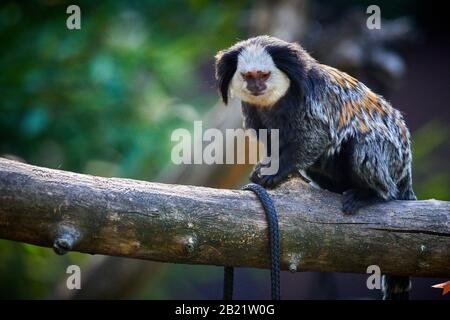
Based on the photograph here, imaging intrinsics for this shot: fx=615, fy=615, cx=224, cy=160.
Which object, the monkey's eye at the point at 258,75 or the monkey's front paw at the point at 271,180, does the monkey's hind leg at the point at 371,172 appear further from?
the monkey's eye at the point at 258,75

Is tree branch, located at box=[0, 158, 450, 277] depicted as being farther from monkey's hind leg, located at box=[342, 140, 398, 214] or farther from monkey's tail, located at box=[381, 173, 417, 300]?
monkey's tail, located at box=[381, 173, 417, 300]

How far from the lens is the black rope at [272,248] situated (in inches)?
113

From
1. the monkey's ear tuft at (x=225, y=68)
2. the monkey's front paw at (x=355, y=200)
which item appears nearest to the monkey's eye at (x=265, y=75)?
the monkey's ear tuft at (x=225, y=68)

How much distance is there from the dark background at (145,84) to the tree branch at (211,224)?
238 cm

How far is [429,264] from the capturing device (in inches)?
125

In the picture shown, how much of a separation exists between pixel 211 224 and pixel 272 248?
32cm

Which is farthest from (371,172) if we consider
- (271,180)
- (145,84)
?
(145,84)

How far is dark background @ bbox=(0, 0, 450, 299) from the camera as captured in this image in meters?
5.97

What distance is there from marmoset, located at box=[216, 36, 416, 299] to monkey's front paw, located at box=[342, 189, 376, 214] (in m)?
0.05

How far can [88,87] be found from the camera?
19.8ft

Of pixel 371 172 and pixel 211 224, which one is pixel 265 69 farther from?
pixel 211 224
